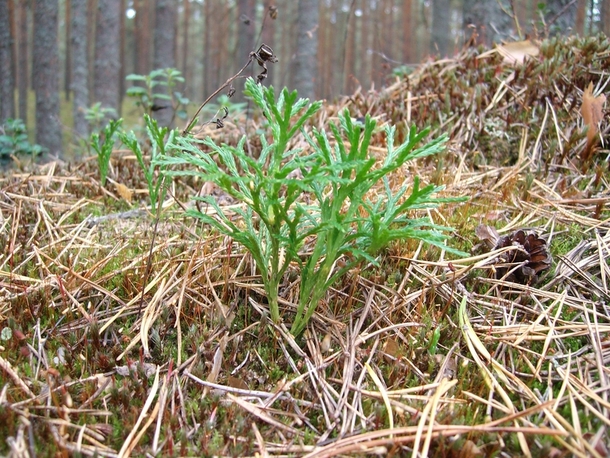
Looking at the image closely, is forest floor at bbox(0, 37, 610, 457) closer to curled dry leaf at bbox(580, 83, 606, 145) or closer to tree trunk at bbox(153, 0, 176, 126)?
curled dry leaf at bbox(580, 83, 606, 145)

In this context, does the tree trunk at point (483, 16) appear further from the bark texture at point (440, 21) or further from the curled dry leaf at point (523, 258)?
the bark texture at point (440, 21)

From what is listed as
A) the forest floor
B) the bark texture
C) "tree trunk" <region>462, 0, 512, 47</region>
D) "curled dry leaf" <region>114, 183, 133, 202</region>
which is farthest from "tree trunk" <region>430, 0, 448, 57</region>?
"curled dry leaf" <region>114, 183, 133, 202</region>

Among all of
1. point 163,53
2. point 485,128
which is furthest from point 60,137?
point 485,128

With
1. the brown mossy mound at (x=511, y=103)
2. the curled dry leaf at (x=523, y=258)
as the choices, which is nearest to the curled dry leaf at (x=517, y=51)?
the brown mossy mound at (x=511, y=103)

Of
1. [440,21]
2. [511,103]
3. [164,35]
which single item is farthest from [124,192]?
[440,21]

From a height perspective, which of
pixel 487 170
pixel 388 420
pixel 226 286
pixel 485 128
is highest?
pixel 485 128

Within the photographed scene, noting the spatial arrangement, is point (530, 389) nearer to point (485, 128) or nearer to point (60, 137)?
point (485, 128)
